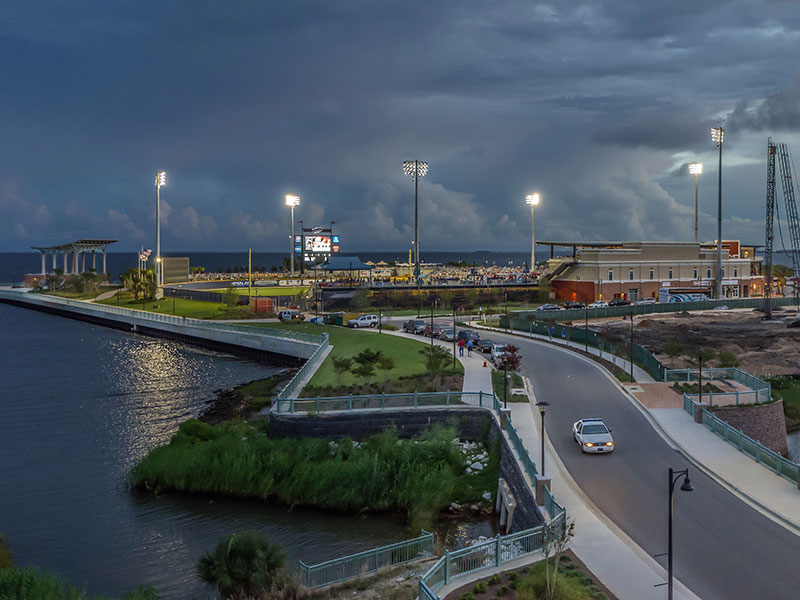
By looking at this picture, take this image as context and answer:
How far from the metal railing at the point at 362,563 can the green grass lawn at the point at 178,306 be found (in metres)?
65.9

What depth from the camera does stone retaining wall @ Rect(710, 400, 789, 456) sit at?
33406 millimetres

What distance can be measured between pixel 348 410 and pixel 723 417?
17.6m

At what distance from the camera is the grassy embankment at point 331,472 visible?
28.7 m

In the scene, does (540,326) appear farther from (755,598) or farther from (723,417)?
(755,598)

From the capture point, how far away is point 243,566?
20.3 m

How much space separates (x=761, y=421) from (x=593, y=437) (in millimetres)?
11598

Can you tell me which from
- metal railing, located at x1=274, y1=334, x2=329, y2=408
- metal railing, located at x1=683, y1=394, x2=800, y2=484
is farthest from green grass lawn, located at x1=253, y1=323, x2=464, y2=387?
metal railing, located at x1=683, y1=394, x2=800, y2=484

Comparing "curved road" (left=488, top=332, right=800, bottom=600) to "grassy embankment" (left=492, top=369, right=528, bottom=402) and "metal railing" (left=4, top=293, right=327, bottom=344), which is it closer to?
"grassy embankment" (left=492, top=369, right=528, bottom=402)

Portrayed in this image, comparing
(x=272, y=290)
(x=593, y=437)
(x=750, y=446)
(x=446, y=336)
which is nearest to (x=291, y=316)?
(x=446, y=336)

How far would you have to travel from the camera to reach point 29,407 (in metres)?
48.4

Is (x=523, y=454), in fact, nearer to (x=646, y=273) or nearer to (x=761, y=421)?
(x=761, y=421)

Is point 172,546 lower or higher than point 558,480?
lower

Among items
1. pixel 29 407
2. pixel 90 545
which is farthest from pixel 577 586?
pixel 29 407

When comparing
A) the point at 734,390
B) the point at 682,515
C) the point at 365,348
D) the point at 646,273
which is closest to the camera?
the point at 682,515
